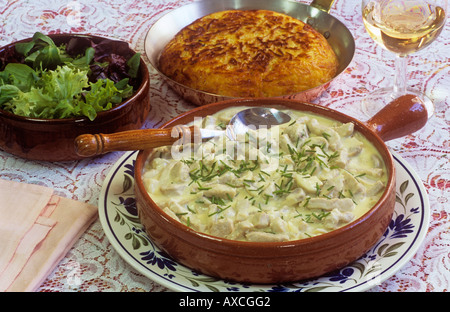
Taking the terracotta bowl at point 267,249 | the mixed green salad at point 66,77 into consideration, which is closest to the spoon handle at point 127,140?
the terracotta bowl at point 267,249

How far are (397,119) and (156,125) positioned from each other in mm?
1077

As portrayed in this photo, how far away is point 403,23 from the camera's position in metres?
2.83

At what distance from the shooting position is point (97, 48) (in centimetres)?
302

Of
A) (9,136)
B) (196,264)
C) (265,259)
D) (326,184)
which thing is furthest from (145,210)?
(9,136)

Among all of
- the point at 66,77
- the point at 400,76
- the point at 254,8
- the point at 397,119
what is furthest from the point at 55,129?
the point at 400,76

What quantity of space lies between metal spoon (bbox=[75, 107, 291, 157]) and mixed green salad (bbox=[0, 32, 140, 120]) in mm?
307

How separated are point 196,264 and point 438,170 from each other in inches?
47.2

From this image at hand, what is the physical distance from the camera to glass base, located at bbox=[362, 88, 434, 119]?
3002mm

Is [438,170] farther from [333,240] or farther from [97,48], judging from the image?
[97,48]

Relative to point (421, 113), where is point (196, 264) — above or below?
below

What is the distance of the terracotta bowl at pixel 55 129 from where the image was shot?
251 centimetres

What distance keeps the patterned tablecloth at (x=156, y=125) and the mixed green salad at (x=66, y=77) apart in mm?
248

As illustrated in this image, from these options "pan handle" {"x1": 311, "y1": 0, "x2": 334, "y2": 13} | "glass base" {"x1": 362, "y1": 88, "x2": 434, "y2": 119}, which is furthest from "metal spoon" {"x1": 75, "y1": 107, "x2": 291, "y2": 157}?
"pan handle" {"x1": 311, "y1": 0, "x2": 334, "y2": 13}

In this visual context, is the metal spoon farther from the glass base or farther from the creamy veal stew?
the glass base
